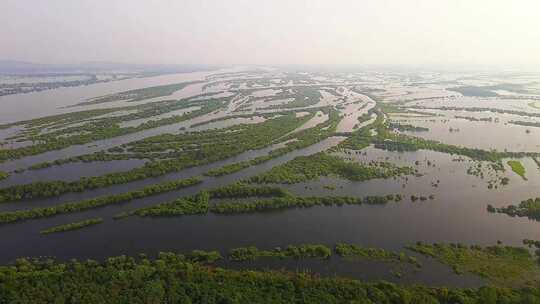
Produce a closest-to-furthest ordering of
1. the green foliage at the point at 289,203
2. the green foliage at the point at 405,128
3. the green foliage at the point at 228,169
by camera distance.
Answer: the green foliage at the point at 289,203
the green foliage at the point at 228,169
the green foliage at the point at 405,128

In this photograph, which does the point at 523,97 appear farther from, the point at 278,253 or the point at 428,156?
the point at 278,253

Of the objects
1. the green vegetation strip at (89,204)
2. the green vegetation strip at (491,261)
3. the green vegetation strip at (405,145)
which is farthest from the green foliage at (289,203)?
the green vegetation strip at (405,145)

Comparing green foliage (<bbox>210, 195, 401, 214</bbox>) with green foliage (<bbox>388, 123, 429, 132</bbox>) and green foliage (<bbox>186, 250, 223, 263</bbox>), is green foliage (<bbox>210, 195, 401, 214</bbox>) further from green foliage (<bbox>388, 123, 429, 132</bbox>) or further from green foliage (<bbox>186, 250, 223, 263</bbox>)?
green foliage (<bbox>388, 123, 429, 132</bbox>)

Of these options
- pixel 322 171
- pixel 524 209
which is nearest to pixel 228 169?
pixel 322 171

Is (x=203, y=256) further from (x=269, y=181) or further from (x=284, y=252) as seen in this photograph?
(x=269, y=181)

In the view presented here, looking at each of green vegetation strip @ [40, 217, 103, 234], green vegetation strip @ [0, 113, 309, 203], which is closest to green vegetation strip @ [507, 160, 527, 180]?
green vegetation strip @ [0, 113, 309, 203]

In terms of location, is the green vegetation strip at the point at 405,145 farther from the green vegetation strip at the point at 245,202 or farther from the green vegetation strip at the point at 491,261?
the green vegetation strip at the point at 491,261

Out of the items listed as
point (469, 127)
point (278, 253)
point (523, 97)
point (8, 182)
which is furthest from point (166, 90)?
point (523, 97)
